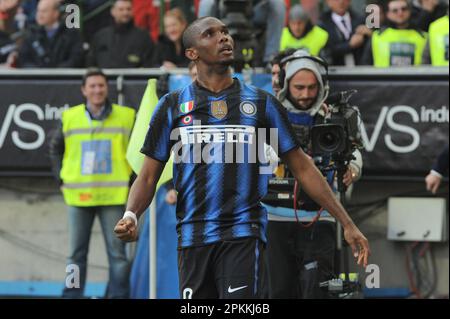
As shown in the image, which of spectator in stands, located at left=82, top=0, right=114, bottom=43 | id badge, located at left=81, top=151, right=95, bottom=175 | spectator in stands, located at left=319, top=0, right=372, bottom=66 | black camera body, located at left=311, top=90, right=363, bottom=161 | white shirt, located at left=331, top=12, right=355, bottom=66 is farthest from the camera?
spectator in stands, located at left=82, top=0, right=114, bottom=43

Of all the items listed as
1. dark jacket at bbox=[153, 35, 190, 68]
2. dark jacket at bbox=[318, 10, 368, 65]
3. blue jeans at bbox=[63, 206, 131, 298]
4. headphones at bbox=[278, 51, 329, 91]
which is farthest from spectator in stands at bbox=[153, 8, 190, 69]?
headphones at bbox=[278, 51, 329, 91]

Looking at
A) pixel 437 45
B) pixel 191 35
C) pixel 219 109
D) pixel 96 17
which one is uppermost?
pixel 96 17

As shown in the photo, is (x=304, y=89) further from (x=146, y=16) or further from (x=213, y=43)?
(x=146, y=16)

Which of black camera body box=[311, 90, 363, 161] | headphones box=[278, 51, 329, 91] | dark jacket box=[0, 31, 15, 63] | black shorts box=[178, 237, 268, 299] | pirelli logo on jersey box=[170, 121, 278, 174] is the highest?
dark jacket box=[0, 31, 15, 63]

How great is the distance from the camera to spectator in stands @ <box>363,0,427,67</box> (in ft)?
38.3

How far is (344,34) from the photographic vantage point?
39.6 feet

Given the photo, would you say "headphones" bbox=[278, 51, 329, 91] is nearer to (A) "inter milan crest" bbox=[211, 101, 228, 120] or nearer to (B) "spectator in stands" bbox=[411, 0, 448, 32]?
(A) "inter milan crest" bbox=[211, 101, 228, 120]

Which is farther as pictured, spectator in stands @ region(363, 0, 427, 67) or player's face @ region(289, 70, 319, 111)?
spectator in stands @ region(363, 0, 427, 67)

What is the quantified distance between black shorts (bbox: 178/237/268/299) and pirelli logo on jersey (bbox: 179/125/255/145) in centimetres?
56

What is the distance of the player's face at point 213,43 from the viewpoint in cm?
680

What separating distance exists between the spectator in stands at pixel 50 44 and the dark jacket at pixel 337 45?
249cm

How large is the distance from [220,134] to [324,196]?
696 mm

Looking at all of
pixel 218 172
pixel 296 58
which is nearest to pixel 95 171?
pixel 296 58

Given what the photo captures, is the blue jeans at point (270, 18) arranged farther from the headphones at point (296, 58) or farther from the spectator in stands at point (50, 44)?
the headphones at point (296, 58)
